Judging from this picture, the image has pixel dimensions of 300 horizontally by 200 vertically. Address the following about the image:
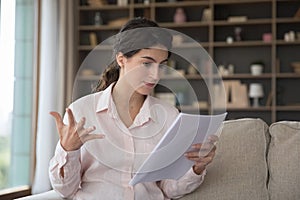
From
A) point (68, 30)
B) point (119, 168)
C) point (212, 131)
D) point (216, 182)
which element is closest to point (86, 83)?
point (119, 168)

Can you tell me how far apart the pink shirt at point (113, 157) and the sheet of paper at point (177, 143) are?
6 cm

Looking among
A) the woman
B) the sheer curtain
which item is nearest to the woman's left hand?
the woman

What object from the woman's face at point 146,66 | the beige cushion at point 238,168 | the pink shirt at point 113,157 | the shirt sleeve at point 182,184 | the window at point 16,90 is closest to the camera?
the woman's face at point 146,66

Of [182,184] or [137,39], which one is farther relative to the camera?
[182,184]

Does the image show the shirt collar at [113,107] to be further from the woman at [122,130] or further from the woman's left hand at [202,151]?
the woman's left hand at [202,151]

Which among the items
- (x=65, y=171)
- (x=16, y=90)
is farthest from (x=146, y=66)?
(x=16, y=90)

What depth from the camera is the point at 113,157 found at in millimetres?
1619

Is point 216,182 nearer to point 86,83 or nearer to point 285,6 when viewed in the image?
point 86,83

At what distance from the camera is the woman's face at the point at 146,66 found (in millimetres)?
1514

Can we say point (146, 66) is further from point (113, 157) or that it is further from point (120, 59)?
point (113, 157)

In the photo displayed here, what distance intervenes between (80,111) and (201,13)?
439cm

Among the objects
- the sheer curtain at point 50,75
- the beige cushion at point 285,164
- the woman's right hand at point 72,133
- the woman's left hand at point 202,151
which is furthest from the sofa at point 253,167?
the sheer curtain at point 50,75

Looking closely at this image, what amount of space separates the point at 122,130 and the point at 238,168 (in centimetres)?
58

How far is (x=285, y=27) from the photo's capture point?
5.60 m
